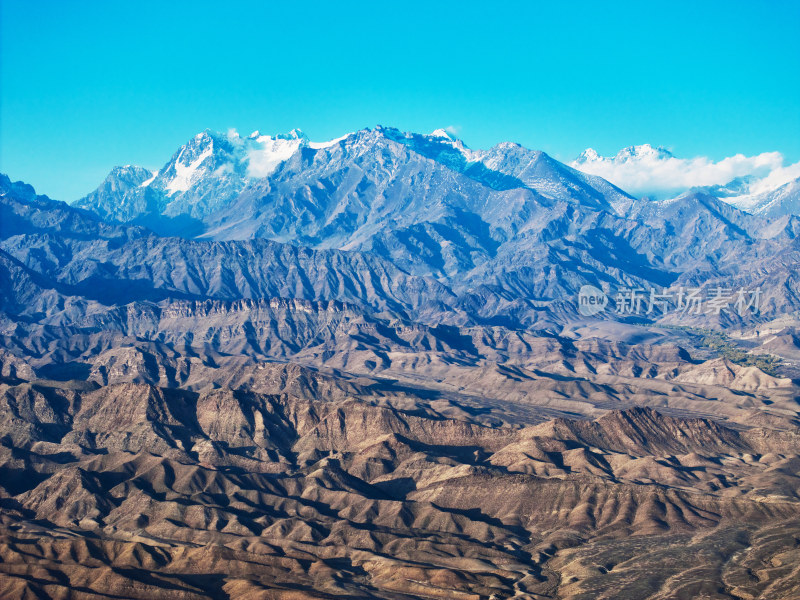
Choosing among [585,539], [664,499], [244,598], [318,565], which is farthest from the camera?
[664,499]

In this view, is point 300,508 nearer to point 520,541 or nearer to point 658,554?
point 520,541

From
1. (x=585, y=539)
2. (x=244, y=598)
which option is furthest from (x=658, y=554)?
(x=244, y=598)

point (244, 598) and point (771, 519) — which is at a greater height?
point (771, 519)

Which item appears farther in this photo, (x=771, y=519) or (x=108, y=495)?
(x=108, y=495)

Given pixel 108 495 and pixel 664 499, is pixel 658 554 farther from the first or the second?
pixel 108 495

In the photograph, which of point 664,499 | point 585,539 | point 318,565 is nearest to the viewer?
point 318,565

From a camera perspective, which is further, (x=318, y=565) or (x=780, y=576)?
(x=318, y=565)

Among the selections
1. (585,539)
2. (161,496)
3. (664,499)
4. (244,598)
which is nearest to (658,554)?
(585,539)

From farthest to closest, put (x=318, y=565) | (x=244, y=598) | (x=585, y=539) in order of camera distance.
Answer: (x=585, y=539) < (x=318, y=565) < (x=244, y=598)

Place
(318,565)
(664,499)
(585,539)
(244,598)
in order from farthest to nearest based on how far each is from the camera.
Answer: (664,499)
(585,539)
(318,565)
(244,598)
